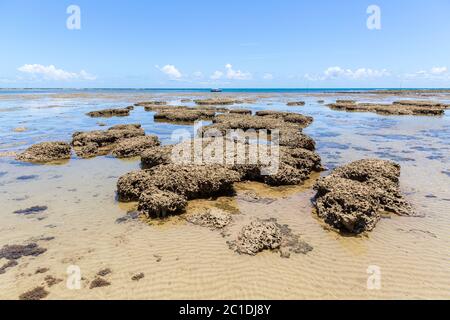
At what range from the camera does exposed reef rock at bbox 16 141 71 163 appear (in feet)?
44.9

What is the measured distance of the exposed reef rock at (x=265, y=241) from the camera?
6426mm

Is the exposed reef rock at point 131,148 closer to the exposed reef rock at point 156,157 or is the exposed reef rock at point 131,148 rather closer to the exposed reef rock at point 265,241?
the exposed reef rock at point 156,157

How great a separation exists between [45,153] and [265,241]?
38.3ft

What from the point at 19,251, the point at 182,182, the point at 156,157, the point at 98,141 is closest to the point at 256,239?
the point at 182,182

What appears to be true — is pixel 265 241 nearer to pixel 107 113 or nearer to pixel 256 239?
pixel 256 239

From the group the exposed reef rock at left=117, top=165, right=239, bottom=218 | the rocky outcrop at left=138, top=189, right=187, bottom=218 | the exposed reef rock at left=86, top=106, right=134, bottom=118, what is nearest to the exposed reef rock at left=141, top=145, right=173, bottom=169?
the exposed reef rock at left=117, top=165, right=239, bottom=218

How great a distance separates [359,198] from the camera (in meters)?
7.85

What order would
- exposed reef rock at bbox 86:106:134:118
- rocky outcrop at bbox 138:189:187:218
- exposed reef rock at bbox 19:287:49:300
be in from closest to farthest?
1. exposed reef rock at bbox 19:287:49:300
2. rocky outcrop at bbox 138:189:187:218
3. exposed reef rock at bbox 86:106:134:118

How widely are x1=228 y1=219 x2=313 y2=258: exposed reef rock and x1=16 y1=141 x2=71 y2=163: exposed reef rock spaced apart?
35.0ft

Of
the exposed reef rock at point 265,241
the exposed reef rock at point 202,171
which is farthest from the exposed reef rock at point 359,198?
the exposed reef rock at point 202,171

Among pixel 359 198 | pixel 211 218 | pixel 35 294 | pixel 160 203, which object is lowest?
pixel 35 294

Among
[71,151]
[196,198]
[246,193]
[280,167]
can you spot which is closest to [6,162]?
[71,151]

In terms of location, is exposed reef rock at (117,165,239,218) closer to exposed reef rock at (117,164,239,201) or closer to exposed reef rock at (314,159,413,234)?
exposed reef rock at (117,164,239,201)
